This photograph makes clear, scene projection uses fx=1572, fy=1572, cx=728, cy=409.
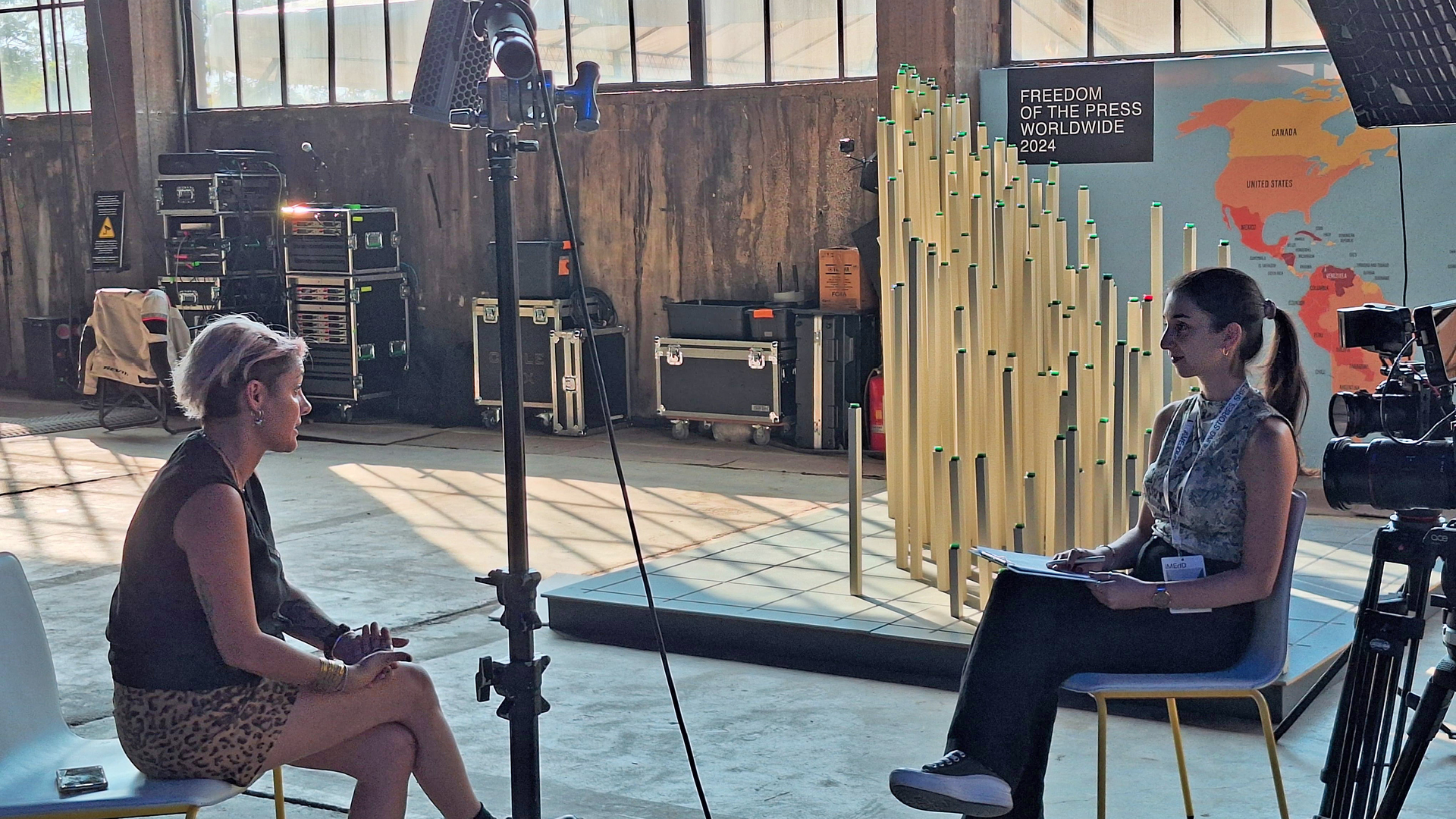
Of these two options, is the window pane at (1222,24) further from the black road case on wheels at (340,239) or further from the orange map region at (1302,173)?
the black road case on wheels at (340,239)

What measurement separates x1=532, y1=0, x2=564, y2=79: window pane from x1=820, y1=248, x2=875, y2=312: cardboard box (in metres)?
2.16

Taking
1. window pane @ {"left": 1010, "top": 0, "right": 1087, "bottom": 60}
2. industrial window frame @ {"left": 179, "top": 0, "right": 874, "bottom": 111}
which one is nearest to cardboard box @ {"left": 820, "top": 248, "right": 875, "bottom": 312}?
industrial window frame @ {"left": 179, "top": 0, "right": 874, "bottom": 111}

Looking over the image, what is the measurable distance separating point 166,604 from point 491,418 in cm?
756

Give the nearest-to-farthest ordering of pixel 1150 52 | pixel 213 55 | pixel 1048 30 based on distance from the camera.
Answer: pixel 1150 52 < pixel 1048 30 < pixel 213 55

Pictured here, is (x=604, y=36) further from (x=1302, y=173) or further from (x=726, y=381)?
(x=1302, y=173)

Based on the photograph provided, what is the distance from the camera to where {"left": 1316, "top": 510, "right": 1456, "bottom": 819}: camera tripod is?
8.37ft

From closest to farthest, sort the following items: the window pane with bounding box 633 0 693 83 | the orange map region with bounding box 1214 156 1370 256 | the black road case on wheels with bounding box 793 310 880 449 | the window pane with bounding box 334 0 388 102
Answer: the orange map region with bounding box 1214 156 1370 256 < the black road case on wheels with bounding box 793 310 880 449 < the window pane with bounding box 633 0 693 83 < the window pane with bounding box 334 0 388 102

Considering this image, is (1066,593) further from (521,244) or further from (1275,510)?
(521,244)

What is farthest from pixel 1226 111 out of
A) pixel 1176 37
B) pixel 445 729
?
pixel 445 729

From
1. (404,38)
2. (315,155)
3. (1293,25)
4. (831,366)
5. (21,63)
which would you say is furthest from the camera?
(21,63)

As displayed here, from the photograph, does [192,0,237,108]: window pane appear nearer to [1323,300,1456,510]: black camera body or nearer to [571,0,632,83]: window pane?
[571,0,632,83]: window pane

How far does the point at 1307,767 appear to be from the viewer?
3523 millimetres

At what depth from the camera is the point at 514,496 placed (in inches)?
105

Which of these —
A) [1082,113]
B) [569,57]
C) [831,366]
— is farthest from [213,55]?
[1082,113]
